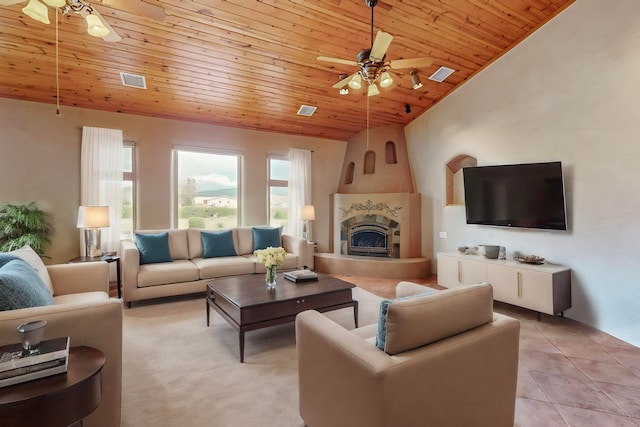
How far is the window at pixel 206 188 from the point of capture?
5555 millimetres

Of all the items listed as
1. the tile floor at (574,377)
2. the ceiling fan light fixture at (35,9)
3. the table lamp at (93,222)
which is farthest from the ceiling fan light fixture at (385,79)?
the table lamp at (93,222)

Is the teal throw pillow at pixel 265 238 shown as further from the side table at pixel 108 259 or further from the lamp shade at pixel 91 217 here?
the lamp shade at pixel 91 217

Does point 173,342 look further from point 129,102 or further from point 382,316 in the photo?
point 129,102

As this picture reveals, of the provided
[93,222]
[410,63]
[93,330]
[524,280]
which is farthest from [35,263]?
[524,280]

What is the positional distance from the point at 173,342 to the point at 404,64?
3.47 metres

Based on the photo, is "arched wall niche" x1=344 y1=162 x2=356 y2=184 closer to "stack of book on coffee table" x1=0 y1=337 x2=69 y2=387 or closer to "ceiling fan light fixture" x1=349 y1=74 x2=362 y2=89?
"ceiling fan light fixture" x1=349 y1=74 x2=362 y2=89

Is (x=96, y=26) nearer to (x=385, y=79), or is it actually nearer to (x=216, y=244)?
(x=385, y=79)

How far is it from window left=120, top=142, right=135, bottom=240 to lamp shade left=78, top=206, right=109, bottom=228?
894 millimetres

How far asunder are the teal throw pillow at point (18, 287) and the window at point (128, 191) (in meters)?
2.86

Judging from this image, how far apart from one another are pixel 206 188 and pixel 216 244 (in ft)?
4.22

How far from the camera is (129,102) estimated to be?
187 inches

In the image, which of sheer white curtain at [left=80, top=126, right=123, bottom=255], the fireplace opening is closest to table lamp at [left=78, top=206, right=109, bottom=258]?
sheer white curtain at [left=80, top=126, right=123, bottom=255]

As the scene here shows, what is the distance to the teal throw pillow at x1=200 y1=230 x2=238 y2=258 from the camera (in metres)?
4.96

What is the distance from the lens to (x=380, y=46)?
283 cm
